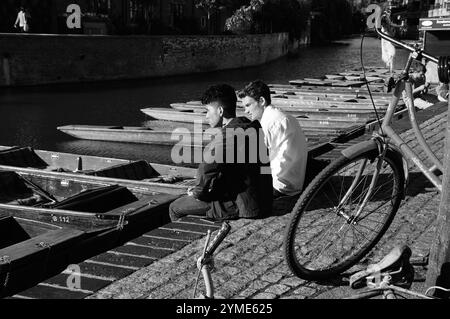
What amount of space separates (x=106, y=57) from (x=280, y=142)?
926 inches

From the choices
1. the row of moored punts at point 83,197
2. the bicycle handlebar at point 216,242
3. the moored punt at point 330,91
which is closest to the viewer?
the bicycle handlebar at point 216,242

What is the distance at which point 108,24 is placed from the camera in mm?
30797

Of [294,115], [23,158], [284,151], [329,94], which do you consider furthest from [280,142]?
[329,94]

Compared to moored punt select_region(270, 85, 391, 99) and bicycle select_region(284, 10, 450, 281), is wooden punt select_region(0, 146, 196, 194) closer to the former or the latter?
bicycle select_region(284, 10, 450, 281)

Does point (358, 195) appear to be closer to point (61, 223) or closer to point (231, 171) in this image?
point (231, 171)

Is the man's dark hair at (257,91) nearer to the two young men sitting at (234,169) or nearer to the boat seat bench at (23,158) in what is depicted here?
the two young men sitting at (234,169)

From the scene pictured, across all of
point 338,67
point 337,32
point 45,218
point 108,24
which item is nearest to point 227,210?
point 45,218

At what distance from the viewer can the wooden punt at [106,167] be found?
7820mm

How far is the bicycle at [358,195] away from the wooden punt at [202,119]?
348 inches

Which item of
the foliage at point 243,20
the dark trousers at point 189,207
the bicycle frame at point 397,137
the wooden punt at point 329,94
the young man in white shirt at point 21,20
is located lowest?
the wooden punt at point 329,94

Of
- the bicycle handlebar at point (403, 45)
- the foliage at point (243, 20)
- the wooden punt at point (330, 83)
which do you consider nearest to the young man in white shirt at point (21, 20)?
the wooden punt at point (330, 83)

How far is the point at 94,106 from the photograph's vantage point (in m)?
20.9

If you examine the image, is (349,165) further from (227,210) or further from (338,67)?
(338,67)

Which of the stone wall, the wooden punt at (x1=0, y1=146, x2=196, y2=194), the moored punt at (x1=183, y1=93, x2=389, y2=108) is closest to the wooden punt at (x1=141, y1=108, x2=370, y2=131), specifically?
the moored punt at (x1=183, y1=93, x2=389, y2=108)
